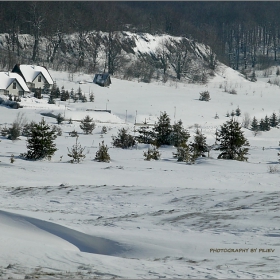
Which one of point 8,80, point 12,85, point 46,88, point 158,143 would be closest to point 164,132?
point 158,143

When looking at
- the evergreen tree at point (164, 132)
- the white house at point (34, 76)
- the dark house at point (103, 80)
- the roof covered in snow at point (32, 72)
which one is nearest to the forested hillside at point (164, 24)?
the roof covered in snow at point (32, 72)

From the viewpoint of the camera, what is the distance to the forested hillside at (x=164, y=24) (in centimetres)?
8112

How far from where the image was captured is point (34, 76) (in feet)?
190

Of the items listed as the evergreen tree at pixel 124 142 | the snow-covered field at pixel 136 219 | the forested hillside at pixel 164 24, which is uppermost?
the forested hillside at pixel 164 24

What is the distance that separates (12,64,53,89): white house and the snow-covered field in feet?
128

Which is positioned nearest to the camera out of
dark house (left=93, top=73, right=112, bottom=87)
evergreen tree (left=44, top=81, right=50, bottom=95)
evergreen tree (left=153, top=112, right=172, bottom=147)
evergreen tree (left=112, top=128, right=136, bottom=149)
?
evergreen tree (left=112, top=128, right=136, bottom=149)

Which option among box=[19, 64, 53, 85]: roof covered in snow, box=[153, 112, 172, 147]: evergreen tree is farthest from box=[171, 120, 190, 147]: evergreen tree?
box=[19, 64, 53, 85]: roof covered in snow

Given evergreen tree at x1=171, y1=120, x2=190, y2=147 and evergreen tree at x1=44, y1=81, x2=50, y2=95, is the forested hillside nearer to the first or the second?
evergreen tree at x1=44, y1=81, x2=50, y2=95

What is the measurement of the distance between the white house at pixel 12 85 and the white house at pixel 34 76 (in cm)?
449

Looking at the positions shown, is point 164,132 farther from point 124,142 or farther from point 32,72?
point 32,72

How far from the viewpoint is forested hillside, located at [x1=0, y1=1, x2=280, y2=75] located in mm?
81125

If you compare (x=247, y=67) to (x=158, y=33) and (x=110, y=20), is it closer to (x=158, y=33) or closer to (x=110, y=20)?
(x=158, y=33)

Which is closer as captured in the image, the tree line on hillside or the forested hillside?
the tree line on hillside

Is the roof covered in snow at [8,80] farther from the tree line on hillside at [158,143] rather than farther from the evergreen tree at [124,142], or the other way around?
the evergreen tree at [124,142]
